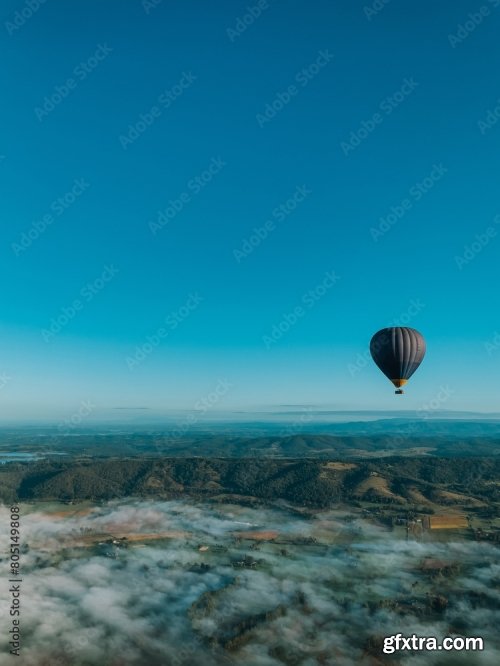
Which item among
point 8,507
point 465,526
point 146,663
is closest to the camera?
point 146,663

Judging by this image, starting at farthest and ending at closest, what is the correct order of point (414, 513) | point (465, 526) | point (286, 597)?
point (414, 513), point (465, 526), point (286, 597)

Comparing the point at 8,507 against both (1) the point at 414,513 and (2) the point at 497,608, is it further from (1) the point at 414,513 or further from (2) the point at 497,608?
(2) the point at 497,608

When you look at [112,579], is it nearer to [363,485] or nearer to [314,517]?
[314,517]

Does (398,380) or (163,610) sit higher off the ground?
(398,380)

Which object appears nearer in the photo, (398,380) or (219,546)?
(398,380)

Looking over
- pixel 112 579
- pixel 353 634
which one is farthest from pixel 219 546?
pixel 353 634

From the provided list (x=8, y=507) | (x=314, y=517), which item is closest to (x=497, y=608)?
(x=314, y=517)
